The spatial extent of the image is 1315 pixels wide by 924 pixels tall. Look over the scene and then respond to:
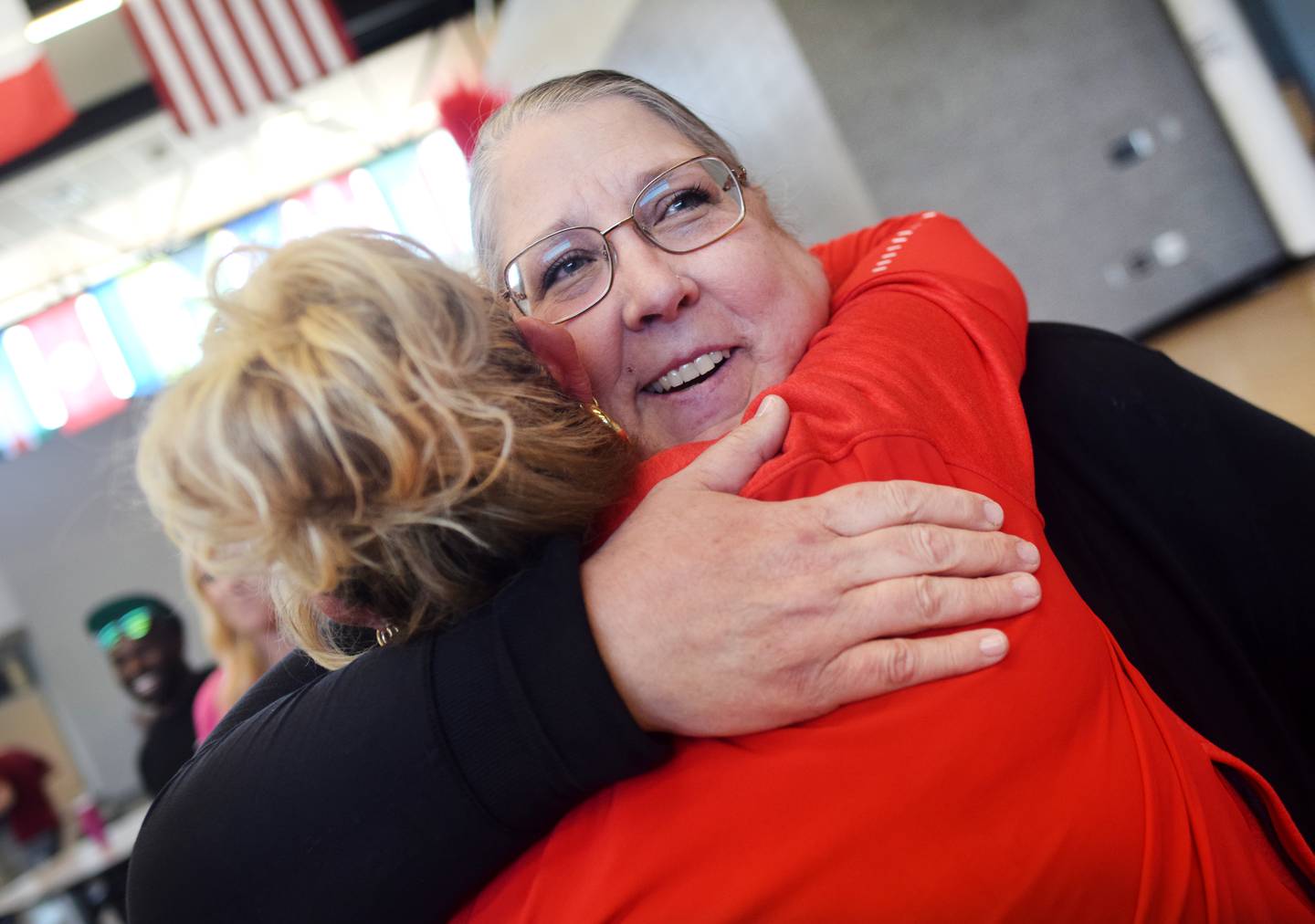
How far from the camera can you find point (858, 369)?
0.88 meters

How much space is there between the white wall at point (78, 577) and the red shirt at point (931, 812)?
25.7 feet

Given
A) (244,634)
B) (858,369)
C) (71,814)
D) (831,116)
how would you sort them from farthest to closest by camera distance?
(71,814) → (831,116) → (244,634) → (858,369)

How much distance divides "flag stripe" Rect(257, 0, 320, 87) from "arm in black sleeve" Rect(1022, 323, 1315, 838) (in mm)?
4036

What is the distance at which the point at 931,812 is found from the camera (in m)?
0.66

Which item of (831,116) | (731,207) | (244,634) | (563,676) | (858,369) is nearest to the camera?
(563,676)

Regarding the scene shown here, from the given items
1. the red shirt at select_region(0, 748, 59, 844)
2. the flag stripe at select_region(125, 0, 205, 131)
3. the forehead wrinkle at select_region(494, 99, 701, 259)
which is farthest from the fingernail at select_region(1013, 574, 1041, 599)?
the red shirt at select_region(0, 748, 59, 844)

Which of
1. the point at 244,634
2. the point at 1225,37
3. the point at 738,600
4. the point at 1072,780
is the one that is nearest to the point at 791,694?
the point at 738,600

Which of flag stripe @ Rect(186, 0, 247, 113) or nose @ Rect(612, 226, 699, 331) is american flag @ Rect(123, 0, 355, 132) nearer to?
flag stripe @ Rect(186, 0, 247, 113)

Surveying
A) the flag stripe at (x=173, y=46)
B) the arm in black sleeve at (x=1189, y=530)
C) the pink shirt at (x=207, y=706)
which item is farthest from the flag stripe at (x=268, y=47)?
the arm in black sleeve at (x=1189, y=530)

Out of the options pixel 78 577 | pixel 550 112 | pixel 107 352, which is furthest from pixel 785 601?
pixel 78 577

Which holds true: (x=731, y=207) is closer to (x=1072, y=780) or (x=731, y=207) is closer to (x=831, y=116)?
(x=1072, y=780)

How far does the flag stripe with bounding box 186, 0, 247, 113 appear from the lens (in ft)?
13.2

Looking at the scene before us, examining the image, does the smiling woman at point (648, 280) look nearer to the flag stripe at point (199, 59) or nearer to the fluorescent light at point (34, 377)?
the flag stripe at point (199, 59)

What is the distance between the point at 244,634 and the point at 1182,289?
5.19m
